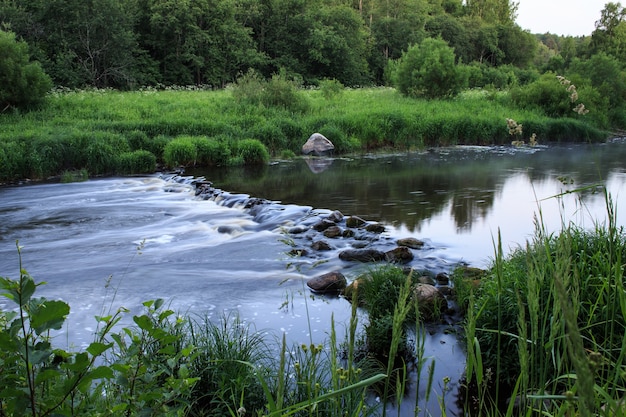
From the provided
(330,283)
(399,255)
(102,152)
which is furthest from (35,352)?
(102,152)

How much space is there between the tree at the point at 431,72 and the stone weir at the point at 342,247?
21768mm

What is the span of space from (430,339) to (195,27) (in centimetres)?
4107

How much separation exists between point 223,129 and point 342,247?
41.2 feet

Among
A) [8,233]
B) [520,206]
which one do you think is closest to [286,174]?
[520,206]

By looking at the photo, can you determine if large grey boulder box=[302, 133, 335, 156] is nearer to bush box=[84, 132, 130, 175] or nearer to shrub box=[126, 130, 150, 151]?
shrub box=[126, 130, 150, 151]

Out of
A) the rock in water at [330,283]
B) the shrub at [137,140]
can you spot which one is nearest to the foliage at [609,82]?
the shrub at [137,140]

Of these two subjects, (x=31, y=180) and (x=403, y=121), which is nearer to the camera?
(x=31, y=180)

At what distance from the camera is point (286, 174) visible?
57.0ft

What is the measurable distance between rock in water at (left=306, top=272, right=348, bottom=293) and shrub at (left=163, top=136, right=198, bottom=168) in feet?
40.7

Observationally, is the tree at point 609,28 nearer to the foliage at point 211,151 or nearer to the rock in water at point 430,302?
the foliage at point 211,151

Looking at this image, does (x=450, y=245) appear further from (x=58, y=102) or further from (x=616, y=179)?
(x=58, y=102)

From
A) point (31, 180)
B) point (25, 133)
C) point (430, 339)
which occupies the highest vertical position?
point (25, 133)

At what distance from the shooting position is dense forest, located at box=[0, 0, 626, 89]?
115 feet

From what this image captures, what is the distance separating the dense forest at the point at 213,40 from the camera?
1384 inches
